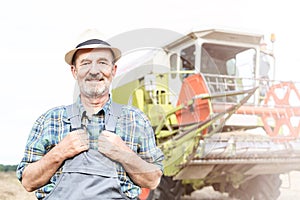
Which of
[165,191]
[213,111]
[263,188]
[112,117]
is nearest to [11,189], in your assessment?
[165,191]

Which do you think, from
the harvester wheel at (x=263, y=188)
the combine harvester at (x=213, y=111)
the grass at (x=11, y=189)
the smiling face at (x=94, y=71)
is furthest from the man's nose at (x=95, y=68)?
the harvester wheel at (x=263, y=188)

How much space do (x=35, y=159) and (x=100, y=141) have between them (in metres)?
0.21

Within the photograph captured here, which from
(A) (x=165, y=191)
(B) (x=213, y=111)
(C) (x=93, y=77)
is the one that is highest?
(C) (x=93, y=77)

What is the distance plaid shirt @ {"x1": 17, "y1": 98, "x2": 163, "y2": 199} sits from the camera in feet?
3.77

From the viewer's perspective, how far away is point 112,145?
3.58ft

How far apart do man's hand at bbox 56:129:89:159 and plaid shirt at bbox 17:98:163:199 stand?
1.6 inches

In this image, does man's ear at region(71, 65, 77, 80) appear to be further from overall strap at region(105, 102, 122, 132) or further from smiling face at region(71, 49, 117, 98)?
overall strap at region(105, 102, 122, 132)

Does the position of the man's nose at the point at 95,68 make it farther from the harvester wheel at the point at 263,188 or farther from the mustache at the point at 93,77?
the harvester wheel at the point at 263,188

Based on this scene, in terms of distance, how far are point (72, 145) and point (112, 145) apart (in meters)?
0.11

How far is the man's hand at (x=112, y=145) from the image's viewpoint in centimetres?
109

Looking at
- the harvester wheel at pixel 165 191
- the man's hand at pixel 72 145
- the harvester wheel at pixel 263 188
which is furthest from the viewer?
the harvester wheel at pixel 263 188

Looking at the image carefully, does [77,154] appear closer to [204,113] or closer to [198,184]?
[204,113]

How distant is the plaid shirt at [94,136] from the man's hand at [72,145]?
0.04 m

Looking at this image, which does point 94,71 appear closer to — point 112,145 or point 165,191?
point 112,145
